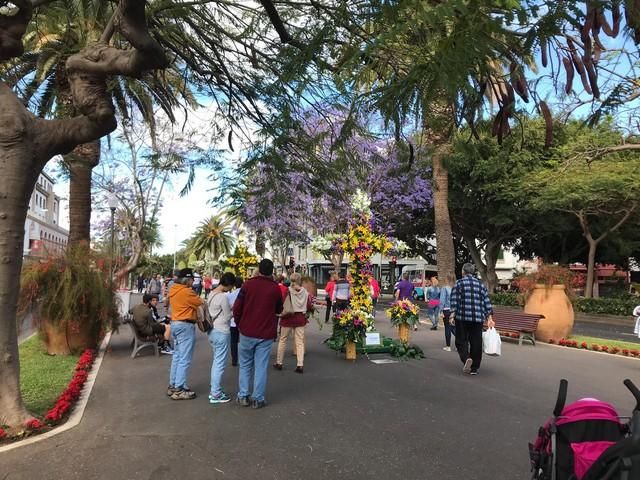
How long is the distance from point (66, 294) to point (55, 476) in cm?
632

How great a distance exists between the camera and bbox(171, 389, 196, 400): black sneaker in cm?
700

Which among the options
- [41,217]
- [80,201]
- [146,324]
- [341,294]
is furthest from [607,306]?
[41,217]

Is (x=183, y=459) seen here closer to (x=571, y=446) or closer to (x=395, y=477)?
(x=395, y=477)

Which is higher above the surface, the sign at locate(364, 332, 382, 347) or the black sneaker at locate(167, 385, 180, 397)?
the sign at locate(364, 332, 382, 347)

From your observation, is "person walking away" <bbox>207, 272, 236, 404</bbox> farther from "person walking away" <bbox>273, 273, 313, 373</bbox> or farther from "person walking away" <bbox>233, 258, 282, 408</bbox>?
"person walking away" <bbox>273, 273, 313, 373</bbox>

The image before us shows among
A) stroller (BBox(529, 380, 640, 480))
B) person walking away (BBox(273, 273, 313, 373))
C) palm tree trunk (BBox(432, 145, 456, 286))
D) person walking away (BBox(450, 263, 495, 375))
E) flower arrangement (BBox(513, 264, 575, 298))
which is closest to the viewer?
stroller (BBox(529, 380, 640, 480))

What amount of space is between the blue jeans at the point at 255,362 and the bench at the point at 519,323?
8.53m

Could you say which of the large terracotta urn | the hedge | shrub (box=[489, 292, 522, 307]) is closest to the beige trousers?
the large terracotta urn

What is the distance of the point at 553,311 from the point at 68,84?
12714 mm

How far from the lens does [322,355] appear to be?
10875 millimetres

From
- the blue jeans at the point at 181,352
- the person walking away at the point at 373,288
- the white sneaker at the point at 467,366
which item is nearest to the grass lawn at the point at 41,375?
the blue jeans at the point at 181,352

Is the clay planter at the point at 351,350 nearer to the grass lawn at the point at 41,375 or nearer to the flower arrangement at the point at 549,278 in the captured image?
the grass lawn at the point at 41,375

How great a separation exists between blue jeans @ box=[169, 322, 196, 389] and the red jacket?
805 millimetres

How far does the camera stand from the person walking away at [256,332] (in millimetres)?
6652
